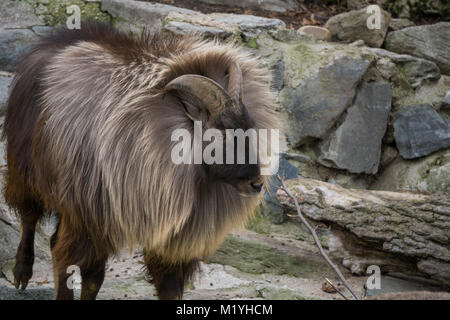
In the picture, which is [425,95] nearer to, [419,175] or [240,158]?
[419,175]

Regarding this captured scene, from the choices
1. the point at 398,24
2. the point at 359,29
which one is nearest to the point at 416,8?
the point at 398,24

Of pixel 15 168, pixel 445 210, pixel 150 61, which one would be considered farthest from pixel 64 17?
pixel 445 210

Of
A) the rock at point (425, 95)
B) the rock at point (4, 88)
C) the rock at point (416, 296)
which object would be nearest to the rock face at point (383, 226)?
the rock at point (425, 95)

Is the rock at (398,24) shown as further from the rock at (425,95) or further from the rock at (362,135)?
the rock at (362,135)

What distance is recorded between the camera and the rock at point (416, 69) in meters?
7.04

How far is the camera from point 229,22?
697 centimetres

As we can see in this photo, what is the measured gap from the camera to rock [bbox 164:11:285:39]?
6.78 metres

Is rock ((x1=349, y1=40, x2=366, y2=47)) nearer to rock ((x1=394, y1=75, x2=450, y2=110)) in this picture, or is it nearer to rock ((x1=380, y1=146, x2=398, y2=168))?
rock ((x1=394, y1=75, x2=450, y2=110))

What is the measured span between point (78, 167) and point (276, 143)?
49.0 inches

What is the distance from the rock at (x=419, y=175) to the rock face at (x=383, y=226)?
4.32 ft

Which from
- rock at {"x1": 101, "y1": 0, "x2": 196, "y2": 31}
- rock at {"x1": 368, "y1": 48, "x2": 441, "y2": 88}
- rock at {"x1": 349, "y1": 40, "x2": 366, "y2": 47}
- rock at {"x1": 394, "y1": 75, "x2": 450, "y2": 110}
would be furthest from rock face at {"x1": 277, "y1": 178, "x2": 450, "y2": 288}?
rock at {"x1": 101, "y1": 0, "x2": 196, "y2": 31}

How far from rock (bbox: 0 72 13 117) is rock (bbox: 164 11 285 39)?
1852 mm

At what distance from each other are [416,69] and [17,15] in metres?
4.75

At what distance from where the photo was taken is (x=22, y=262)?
4.85 meters
